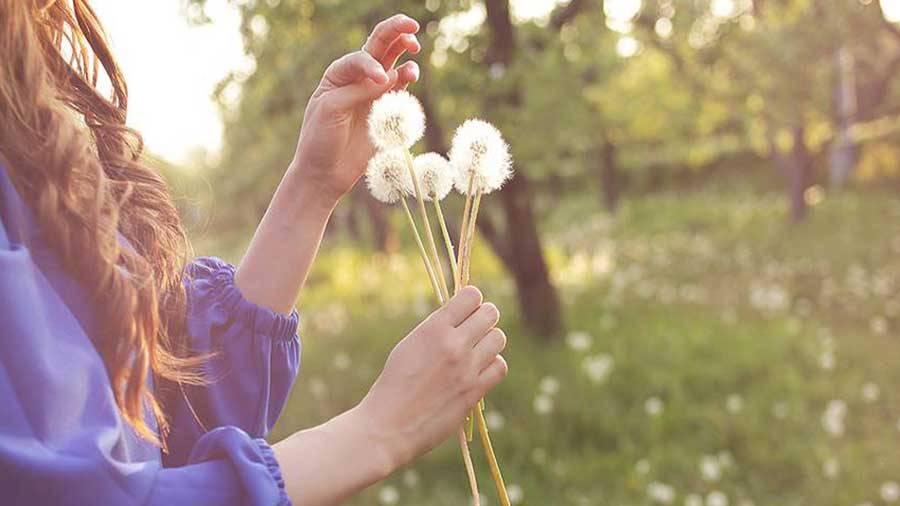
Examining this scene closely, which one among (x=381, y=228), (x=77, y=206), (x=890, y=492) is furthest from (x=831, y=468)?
(x=381, y=228)

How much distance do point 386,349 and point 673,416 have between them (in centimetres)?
207

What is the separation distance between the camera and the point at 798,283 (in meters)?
Answer: 8.19

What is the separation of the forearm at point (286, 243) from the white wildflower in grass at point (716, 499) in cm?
310

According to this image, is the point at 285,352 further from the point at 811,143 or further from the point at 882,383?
the point at 811,143

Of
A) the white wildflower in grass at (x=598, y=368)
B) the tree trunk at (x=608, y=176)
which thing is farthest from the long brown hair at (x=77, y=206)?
the tree trunk at (x=608, y=176)

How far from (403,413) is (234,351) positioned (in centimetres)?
46

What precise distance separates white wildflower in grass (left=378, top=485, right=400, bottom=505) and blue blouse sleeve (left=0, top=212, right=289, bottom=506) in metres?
3.35

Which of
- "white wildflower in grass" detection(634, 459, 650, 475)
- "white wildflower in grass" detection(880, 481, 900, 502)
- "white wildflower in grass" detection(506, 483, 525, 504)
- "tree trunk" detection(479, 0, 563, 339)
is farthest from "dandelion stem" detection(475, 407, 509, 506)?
"tree trunk" detection(479, 0, 563, 339)

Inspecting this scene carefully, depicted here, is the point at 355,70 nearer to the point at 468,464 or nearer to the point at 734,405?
the point at 468,464

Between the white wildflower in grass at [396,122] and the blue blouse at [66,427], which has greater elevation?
the white wildflower in grass at [396,122]

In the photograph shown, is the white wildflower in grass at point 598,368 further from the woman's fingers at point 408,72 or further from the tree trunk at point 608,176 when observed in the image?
the tree trunk at point 608,176

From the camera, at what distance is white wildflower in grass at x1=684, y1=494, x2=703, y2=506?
13.1 feet

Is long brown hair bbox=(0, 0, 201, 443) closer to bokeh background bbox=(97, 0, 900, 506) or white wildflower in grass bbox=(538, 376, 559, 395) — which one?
bokeh background bbox=(97, 0, 900, 506)

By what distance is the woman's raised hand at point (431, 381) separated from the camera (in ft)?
3.40
